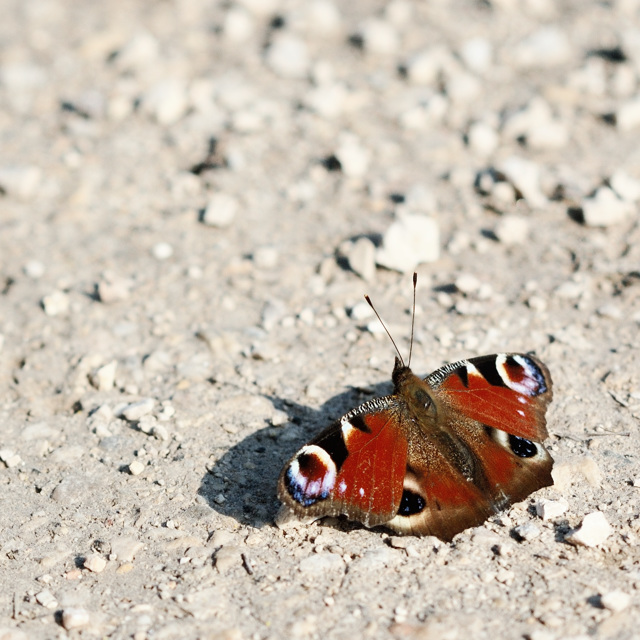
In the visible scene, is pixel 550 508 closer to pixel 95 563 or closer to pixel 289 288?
pixel 95 563

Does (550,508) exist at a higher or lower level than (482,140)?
lower

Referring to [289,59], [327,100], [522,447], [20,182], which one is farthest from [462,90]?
[522,447]

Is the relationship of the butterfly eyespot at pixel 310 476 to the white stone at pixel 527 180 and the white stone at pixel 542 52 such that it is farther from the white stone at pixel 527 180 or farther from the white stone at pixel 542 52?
the white stone at pixel 542 52

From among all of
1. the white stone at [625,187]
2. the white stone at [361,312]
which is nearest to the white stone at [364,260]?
the white stone at [361,312]

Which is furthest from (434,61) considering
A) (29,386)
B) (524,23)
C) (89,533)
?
(89,533)

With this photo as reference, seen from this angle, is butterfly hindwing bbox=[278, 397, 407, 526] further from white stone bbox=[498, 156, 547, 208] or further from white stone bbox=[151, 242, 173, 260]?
white stone bbox=[498, 156, 547, 208]

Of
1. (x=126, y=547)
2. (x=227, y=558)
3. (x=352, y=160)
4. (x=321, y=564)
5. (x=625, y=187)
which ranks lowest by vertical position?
(x=126, y=547)

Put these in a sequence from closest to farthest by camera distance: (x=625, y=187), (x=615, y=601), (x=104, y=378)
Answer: (x=615, y=601) < (x=104, y=378) < (x=625, y=187)

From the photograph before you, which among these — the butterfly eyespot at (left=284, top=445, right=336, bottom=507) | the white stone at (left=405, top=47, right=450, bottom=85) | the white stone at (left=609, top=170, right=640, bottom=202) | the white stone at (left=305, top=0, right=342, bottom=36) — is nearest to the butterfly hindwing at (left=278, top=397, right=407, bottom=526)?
the butterfly eyespot at (left=284, top=445, right=336, bottom=507)
